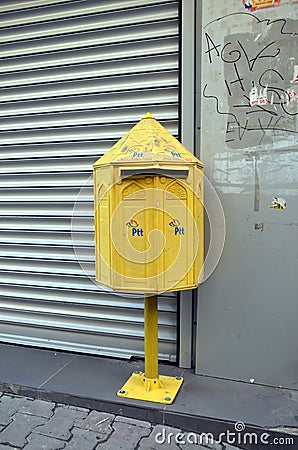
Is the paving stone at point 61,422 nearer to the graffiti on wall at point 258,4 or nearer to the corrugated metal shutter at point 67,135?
the corrugated metal shutter at point 67,135

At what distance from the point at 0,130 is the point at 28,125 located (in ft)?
1.01

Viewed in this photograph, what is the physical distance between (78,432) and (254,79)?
8.26ft

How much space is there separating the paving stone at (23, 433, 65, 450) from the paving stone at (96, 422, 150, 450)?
0.77 ft

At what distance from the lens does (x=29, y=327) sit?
139 inches

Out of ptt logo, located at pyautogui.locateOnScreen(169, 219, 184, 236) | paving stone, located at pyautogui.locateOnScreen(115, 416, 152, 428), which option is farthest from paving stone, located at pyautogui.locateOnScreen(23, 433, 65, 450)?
ptt logo, located at pyautogui.locateOnScreen(169, 219, 184, 236)

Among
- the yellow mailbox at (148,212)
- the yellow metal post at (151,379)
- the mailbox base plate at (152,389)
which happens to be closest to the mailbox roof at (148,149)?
the yellow mailbox at (148,212)

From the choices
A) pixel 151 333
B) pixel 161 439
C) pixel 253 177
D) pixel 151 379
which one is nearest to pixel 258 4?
pixel 253 177

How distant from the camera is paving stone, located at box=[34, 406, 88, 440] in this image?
2333mm

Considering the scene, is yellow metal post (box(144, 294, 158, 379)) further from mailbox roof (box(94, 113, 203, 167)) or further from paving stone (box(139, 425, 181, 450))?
mailbox roof (box(94, 113, 203, 167))

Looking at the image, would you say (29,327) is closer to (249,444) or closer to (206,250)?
(206,250)

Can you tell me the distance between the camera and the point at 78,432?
2342 millimetres

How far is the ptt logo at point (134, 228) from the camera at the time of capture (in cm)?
229

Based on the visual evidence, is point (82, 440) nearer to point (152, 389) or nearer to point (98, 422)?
point (98, 422)

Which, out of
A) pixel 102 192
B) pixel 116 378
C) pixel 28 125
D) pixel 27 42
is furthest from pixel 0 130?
pixel 116 378
